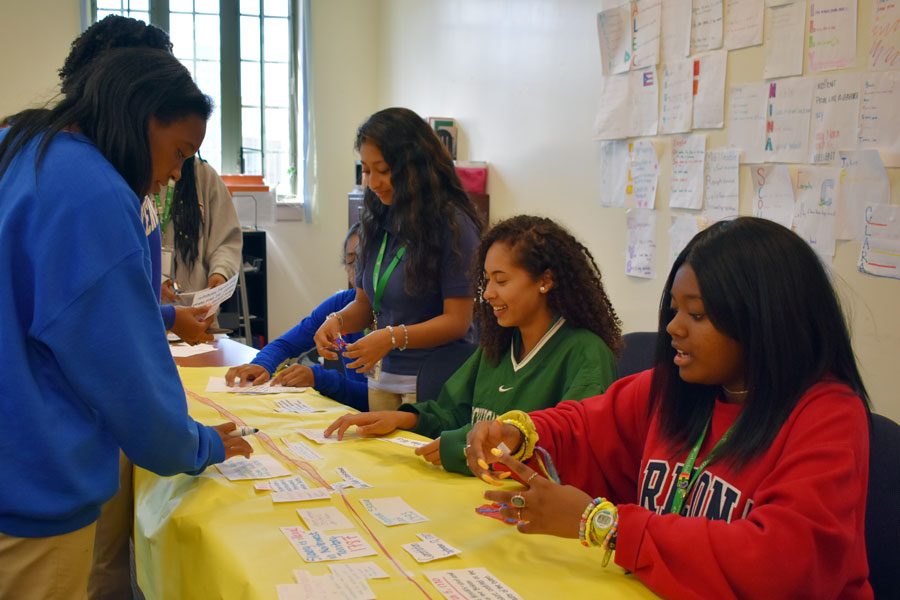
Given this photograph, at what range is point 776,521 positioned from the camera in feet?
3.52

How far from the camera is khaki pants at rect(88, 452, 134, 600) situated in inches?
76.4

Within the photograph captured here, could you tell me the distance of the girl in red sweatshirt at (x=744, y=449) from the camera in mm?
1080

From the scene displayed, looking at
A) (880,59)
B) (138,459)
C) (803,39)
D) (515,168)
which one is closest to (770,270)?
(138,459)

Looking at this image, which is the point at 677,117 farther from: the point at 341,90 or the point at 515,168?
the point at 341,90

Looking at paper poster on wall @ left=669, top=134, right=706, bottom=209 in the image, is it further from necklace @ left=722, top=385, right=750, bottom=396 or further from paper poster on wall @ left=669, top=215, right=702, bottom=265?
necklace @ left=722, top=385, right=750, bottom=396

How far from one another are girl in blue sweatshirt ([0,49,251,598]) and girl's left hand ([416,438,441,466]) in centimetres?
55

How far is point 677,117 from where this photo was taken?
10.5ft

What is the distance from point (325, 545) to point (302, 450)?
21.8 inches

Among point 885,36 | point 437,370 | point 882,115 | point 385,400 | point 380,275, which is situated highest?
point 885,36

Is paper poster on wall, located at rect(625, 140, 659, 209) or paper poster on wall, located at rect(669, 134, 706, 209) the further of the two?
paper poster on wall, located at rect(625, 140, 659, 209)

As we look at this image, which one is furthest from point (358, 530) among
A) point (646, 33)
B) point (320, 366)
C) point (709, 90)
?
point (646, 33)

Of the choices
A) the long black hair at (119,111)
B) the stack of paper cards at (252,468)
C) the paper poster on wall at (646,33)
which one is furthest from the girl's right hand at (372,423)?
the paper poster on wall at (646,33)

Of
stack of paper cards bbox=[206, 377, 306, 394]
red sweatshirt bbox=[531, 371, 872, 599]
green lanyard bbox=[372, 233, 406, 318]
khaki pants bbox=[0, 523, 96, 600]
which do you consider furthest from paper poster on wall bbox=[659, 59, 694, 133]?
khaki pants bbox=[0, 523, 96, 600]

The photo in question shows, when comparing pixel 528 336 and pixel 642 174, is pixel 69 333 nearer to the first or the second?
pixel 528 336
